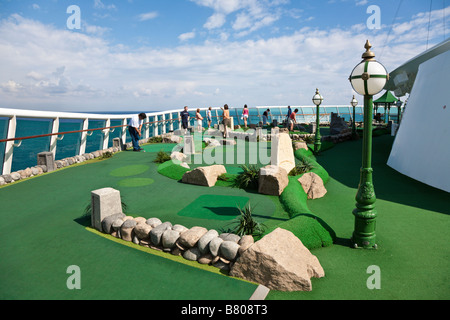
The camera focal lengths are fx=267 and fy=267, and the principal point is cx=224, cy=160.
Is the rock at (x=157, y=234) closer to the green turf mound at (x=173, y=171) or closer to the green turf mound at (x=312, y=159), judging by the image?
the green turf mound at (x=173, y=171)

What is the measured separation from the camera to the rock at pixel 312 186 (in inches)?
311

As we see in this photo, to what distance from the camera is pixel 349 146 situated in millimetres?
17375

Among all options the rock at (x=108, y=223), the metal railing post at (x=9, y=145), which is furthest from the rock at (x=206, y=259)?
the metal railing post at (x=9, y=145)

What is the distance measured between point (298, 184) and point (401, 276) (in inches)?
167

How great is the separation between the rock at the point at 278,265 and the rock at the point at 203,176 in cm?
449

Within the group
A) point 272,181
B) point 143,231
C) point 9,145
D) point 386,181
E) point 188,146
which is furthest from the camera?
point 188,146

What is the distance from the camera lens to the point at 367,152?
489 centimetres

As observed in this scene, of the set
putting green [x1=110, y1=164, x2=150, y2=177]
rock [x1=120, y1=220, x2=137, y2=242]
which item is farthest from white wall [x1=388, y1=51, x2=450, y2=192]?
putting green [x1=110, y1=164, x2=150, y2=177]

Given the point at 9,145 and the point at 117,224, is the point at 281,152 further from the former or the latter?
the point at 9,145

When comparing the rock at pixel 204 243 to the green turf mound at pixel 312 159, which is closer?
the rock at pixel 204 243

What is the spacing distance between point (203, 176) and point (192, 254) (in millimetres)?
4170

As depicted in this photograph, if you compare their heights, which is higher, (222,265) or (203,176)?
(203,176)

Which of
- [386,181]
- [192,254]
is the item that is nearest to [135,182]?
[192,254]

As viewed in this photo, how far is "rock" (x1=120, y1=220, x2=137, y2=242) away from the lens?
4.98 meters
